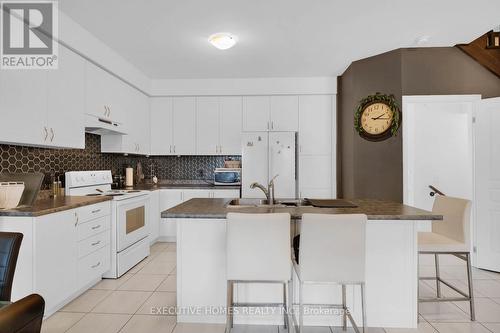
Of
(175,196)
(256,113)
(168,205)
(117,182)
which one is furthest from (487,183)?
(117,182)

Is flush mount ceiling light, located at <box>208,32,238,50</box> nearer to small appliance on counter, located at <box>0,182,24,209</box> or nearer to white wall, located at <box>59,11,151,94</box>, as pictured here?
white wall, located at <box>59,11,151,94</box>

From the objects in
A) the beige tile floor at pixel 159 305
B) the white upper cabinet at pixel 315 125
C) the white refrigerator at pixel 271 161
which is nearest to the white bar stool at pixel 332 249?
the beige tile floor at pixel 159 305

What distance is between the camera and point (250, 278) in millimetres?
1671

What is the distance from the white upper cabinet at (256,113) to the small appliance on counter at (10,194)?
3067 mm

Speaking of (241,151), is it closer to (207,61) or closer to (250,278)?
(207,61)

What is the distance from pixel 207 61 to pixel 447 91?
3.14 m

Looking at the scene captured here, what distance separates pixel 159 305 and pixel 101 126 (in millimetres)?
2085

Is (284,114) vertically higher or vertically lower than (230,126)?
higher

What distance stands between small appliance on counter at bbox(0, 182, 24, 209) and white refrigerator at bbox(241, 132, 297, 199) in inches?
106

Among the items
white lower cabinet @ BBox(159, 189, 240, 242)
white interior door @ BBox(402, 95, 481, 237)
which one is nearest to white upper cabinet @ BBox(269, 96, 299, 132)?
white lower cabinet @ BBox(159, 189, 240, 242)

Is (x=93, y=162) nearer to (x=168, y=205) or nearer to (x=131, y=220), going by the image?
(x=131, y=220)

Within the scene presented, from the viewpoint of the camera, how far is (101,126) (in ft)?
10.5

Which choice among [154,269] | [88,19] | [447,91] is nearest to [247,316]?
[154,269]

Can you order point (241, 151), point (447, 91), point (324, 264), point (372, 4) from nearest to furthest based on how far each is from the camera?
point (324, 264) → point (372, 4) → point (447, 91) → point (241, 151)
